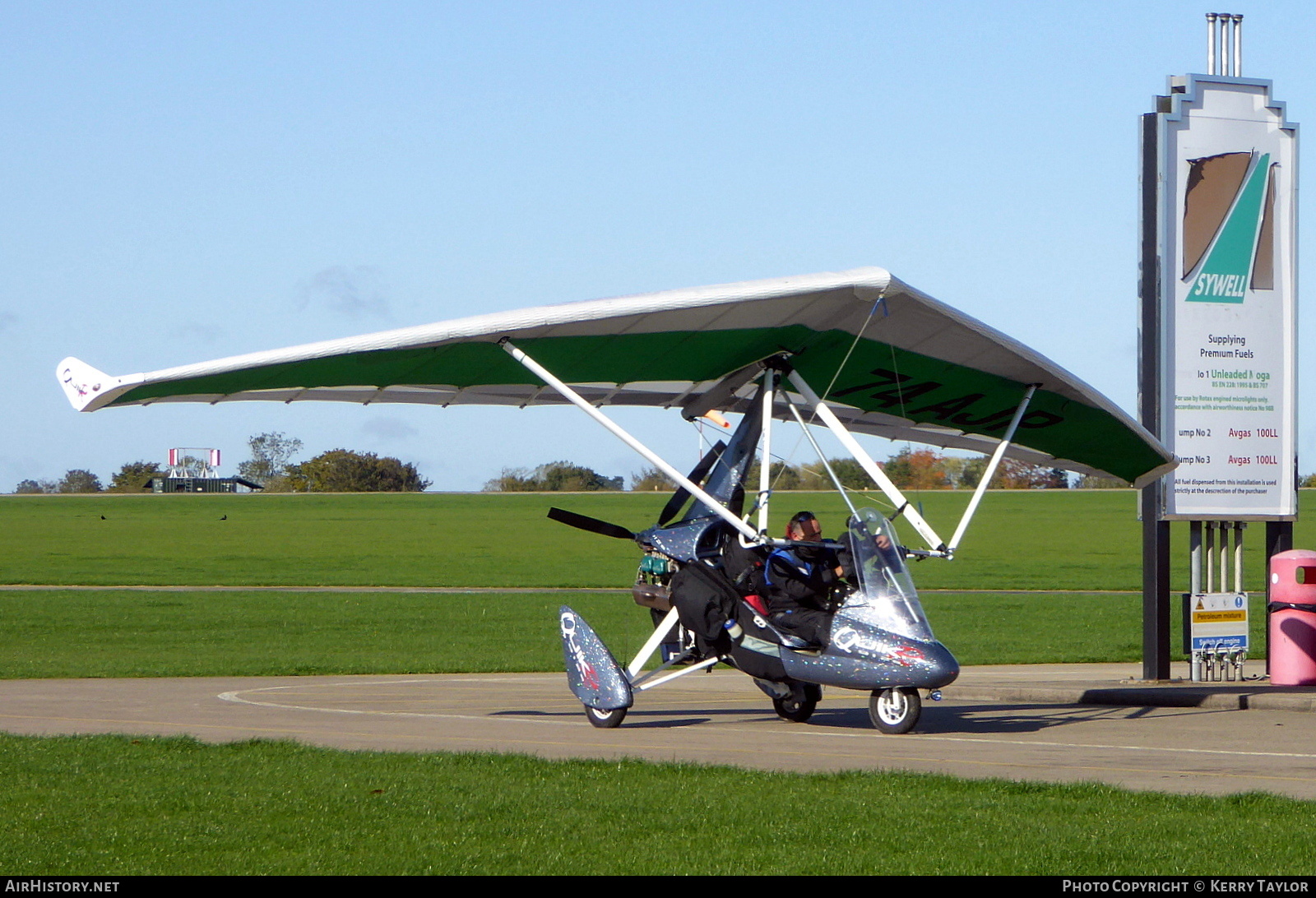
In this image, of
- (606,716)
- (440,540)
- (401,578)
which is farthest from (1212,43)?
(440,540)

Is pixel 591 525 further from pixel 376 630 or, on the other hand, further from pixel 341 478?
pixel 341 478

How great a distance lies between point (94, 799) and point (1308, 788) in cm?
709

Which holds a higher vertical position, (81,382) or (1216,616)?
(81,382)

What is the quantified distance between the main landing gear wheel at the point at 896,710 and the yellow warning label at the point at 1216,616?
6220 mm

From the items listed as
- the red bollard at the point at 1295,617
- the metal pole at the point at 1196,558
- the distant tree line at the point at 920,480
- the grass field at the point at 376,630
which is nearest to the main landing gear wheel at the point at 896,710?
the red bollard at the point at 1295,617

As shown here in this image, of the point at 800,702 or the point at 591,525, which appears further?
the point at 591,525

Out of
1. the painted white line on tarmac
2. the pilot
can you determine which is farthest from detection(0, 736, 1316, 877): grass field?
the pilot

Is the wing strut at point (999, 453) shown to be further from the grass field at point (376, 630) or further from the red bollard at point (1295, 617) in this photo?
the grass field at point (376, 630)

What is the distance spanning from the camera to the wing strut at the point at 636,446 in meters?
12.5

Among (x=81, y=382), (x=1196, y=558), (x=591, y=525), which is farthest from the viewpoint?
(x=1196, y=558)

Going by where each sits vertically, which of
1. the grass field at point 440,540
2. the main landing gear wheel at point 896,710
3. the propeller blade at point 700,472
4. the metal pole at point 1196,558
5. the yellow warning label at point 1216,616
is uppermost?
the propeller blade at point 700,472

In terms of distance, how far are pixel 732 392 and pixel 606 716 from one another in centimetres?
368

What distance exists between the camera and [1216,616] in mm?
17016

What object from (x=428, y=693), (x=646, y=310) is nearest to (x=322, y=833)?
(x=646, y=310)
